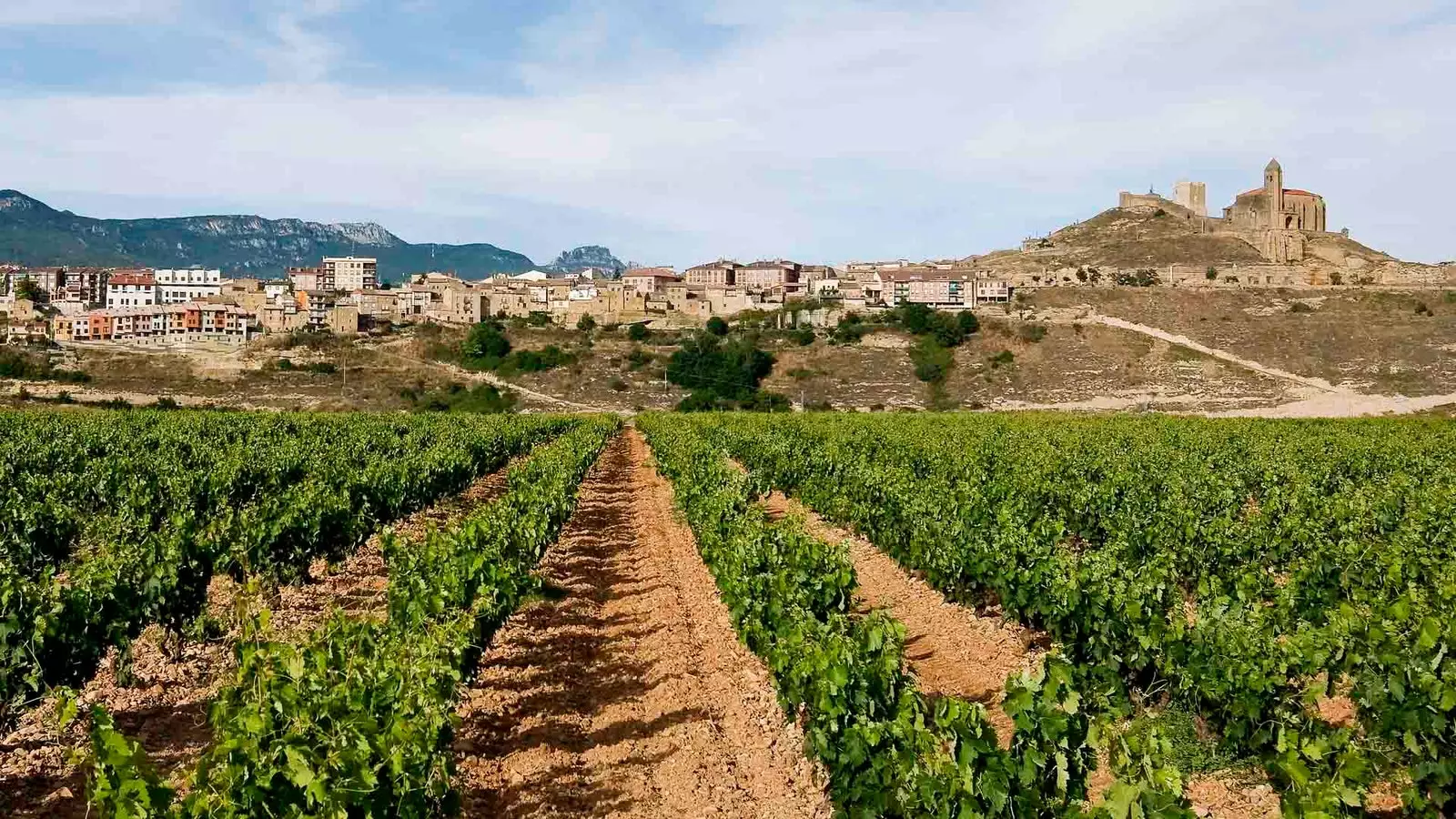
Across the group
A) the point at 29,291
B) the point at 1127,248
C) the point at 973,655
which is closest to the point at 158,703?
the point at 973,655

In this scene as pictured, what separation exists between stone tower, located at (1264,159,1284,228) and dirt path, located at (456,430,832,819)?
13779 cm

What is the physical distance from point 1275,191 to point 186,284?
463ft

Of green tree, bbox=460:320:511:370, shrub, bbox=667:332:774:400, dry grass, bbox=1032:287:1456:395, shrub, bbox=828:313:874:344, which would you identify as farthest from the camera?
shrub, bbox=828:313:874:344

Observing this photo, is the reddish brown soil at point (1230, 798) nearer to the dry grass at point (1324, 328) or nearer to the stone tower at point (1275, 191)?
the dry grass at point (1324, 328)

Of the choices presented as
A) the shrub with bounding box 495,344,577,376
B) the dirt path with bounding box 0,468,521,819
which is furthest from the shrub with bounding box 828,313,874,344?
the dirt path with bounding box 0,468,521,819

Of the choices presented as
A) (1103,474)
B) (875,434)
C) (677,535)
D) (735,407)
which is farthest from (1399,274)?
(677,535)

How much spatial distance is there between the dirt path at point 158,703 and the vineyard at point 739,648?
0.18 ft

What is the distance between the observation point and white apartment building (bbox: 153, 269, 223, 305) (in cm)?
14338

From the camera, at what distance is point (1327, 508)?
1496cm

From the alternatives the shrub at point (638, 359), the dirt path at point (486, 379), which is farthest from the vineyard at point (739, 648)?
the shrub at point (638, 359)

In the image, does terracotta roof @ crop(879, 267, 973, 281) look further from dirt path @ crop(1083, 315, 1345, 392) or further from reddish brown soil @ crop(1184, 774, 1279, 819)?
reddish brown soil @ crop(1184, 774, 1279, 819)

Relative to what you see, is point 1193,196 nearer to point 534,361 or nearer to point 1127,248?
point 1127,248

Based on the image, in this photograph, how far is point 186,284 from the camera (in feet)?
488

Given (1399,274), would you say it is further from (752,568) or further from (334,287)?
Answer: (334,287)
